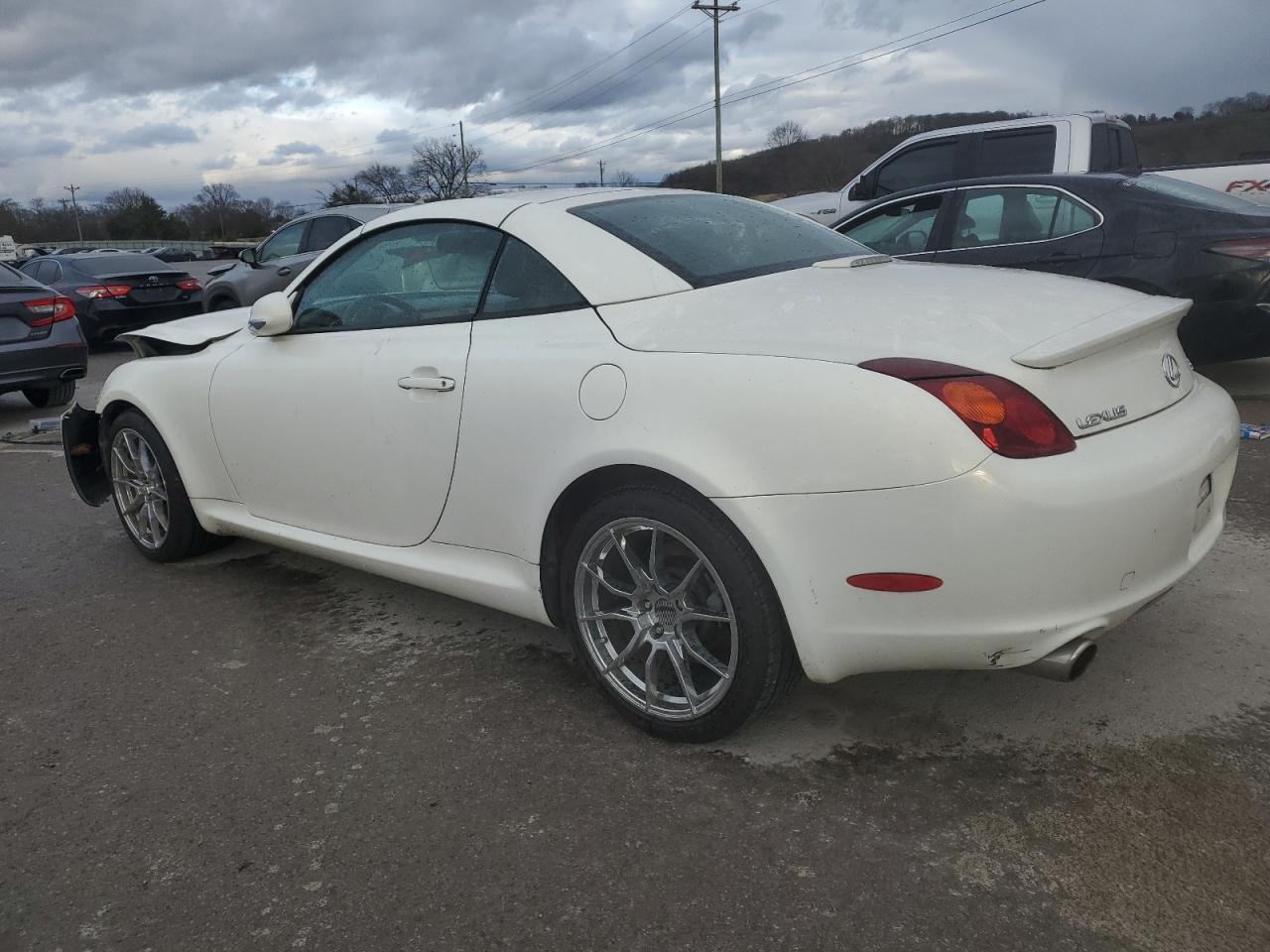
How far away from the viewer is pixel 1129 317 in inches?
104

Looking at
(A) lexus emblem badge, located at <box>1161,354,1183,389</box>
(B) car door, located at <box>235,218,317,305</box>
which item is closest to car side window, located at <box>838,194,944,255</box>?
(A) lexus emblem badge, located at <box>1161,354,1183,389</box>

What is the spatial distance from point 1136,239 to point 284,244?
9.95 m

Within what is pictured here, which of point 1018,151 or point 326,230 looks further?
point 326,230

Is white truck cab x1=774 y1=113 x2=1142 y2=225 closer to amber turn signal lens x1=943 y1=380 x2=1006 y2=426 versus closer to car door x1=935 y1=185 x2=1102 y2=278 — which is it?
car door x1=935 y1=185 x2=1102 y2=278

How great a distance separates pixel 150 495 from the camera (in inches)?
177

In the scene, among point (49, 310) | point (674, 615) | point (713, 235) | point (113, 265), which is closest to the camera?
point (674, 615)

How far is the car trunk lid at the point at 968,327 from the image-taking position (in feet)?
7.75

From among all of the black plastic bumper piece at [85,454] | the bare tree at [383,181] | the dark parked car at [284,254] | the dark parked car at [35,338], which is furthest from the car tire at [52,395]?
the bare tree at [383,181]

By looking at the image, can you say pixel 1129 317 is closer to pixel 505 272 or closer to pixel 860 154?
pixel 505 272

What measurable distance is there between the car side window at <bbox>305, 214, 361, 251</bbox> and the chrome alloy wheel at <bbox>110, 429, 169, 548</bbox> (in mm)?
7595

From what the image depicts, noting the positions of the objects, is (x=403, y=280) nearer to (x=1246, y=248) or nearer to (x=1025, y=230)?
(x=1025, y=230)

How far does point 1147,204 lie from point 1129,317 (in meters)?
4.29

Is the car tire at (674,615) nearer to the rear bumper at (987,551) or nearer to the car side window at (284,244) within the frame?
the rear bumper at (987,551)

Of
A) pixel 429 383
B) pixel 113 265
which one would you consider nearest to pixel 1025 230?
pixel 429 383
